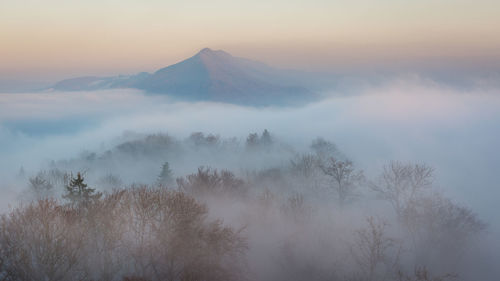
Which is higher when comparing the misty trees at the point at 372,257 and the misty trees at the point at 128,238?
the misty trees at the point at 128,238

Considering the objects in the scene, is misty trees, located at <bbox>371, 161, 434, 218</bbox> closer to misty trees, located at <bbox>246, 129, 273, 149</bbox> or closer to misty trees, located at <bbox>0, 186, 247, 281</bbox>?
misty trees, located at <bbox>0, 186, 247, 281</bbox>

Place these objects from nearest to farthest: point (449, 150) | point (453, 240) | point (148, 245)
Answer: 1. point (148, 245)
2. point (453, 240)
3. point (449, 150)

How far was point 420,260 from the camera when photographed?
4403cm

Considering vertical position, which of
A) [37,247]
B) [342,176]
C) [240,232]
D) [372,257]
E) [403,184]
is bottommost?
[372,257]

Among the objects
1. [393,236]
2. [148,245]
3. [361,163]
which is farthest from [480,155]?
[148,245]

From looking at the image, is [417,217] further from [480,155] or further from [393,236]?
[480,155]

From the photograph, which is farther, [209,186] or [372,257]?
[209,186]

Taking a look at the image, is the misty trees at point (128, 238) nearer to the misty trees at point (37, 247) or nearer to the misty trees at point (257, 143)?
the misty trees at point (37, 247)

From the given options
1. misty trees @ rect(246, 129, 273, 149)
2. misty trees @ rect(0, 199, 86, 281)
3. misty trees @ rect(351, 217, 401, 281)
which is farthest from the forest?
misty trees @ rect(246, 129, 273, 149)

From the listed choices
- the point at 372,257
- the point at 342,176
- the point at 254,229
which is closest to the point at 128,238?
the point at 254,229

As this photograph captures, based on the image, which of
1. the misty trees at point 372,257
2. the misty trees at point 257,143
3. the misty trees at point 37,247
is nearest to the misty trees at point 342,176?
the misty trees at point 372,257

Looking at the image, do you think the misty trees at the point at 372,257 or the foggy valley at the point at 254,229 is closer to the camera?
the foggy valley at the point at 254,229

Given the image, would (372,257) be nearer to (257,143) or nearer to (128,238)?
(128,238)

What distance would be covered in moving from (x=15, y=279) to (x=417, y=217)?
43.1 metres
